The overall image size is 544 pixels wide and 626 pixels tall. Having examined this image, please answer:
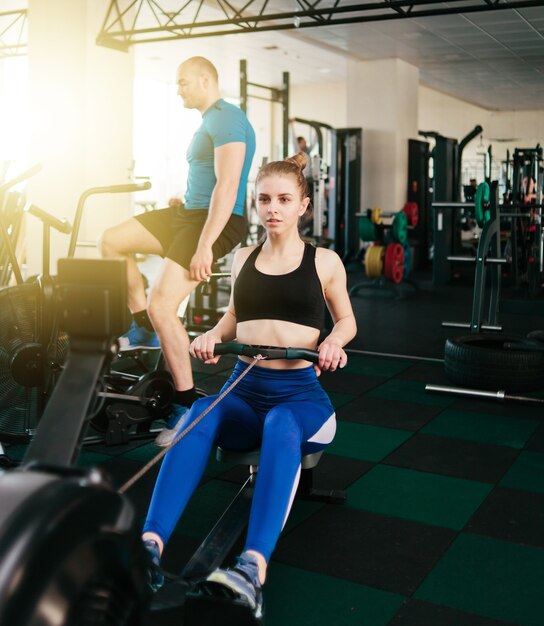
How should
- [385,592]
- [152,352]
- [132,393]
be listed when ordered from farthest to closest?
[152,352] < [132,393] < [385,592]

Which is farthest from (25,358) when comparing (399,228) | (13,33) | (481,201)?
(13,33)

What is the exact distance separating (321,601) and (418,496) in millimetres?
Result: 745

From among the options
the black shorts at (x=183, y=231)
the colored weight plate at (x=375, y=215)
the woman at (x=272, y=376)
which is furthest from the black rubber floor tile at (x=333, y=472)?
the colored weight plate at (x=375, y=215)

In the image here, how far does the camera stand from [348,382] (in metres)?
3.94

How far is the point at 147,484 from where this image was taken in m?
2.40

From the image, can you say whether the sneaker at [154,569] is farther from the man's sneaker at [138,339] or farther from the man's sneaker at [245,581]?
the man's sneaker at [138,339]

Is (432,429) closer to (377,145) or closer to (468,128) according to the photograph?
(377,145)

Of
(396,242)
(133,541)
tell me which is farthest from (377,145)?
(133,541)

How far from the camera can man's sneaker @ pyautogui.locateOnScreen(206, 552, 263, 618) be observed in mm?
1404

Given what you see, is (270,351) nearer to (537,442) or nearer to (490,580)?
(490,580)

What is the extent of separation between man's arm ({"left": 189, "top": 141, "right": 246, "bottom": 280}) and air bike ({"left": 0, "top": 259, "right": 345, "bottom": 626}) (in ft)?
4.89

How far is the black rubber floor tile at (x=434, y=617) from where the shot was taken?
1.59 meters

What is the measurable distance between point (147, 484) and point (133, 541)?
1.53m

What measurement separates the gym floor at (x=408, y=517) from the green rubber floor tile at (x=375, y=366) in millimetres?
352
